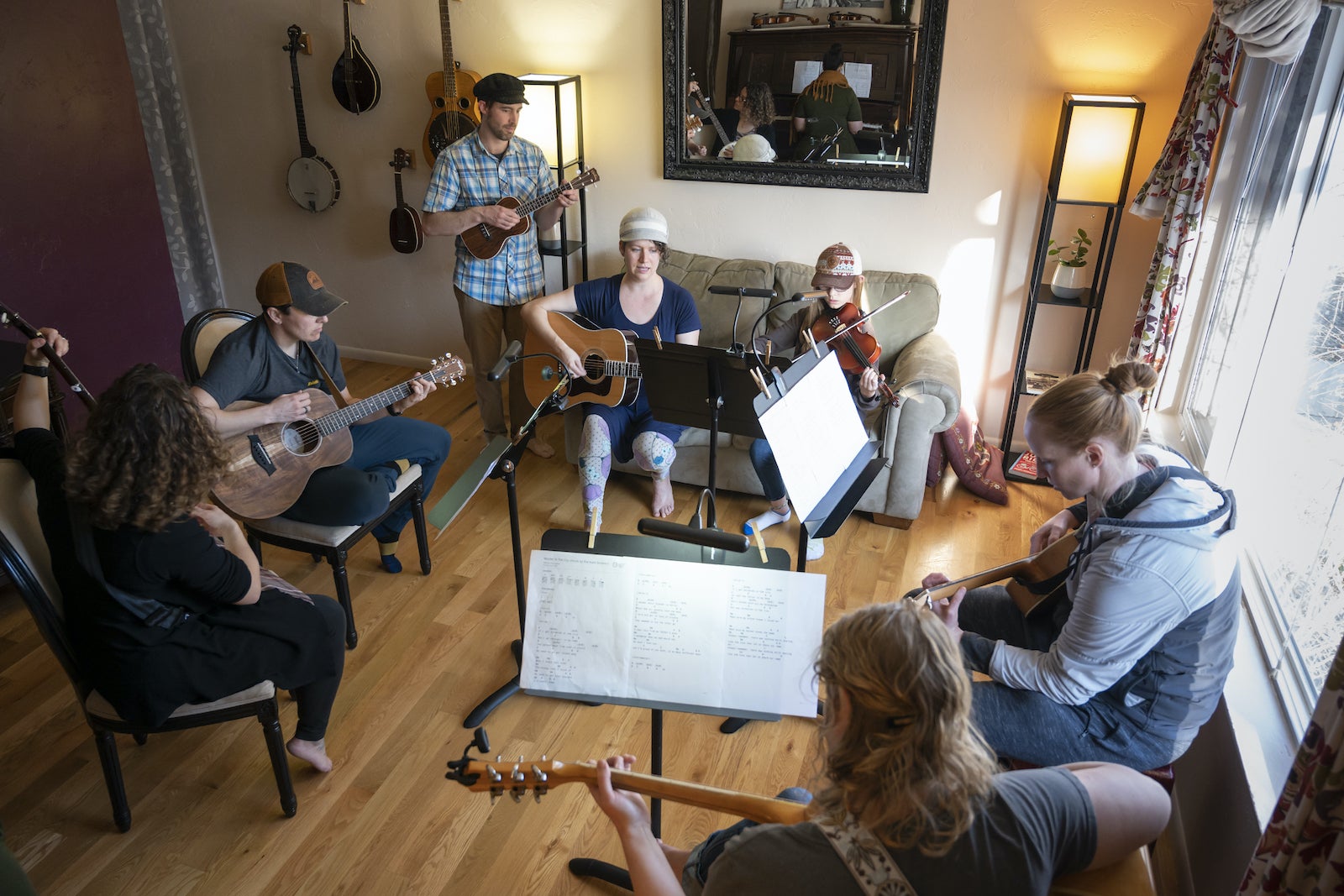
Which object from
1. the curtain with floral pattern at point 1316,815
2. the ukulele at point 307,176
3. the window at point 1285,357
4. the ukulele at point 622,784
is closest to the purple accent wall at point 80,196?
the ukulele at point 307,176

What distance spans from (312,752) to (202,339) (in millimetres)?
1268

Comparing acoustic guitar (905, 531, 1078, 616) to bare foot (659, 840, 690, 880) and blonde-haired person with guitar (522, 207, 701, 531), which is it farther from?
blonde-haired person with guitar (522, 207, 701, 531)

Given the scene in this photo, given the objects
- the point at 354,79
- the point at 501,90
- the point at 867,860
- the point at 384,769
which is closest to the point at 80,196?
the point at 354,79

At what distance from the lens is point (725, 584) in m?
1.62

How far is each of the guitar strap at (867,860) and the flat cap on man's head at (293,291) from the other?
81.4 inches

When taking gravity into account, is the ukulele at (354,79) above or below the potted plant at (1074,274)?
above

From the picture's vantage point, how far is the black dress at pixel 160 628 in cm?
180

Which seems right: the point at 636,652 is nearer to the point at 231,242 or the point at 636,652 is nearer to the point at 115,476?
the point at 115,476

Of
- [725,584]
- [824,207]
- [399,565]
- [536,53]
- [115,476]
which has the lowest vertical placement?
[399,565]

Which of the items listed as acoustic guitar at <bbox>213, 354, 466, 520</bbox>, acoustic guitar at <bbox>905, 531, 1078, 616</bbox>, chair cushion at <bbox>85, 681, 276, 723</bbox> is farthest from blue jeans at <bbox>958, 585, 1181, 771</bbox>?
acoustic guitar at <bbox>213, 354, 466, 520</bbox>

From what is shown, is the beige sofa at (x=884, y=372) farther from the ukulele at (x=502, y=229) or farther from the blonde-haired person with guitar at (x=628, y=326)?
the ukulele at (x=502, y=229)

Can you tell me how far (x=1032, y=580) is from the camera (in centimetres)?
212

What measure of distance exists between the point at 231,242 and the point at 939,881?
495 cm

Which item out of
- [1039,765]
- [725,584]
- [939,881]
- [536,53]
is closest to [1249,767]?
[1039,765]
